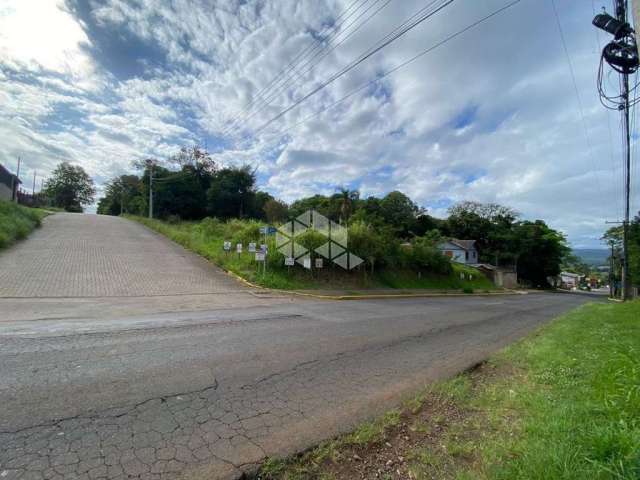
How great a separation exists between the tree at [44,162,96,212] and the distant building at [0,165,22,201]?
21342mm

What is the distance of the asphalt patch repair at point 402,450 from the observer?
7.44ft

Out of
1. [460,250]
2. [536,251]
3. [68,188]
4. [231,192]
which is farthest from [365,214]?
[68,188]

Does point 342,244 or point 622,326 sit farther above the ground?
point 342,244

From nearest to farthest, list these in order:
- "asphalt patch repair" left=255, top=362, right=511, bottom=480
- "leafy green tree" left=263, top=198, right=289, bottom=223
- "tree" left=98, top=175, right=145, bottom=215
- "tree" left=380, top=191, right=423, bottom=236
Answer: "asphalt patch repair" left=255, top=362, right=511, bottom=480, "leafy green tree" left=263, top=198, right=289, bottom=223, "tree" left=98, top=175, right=145, bottom=215, "tree" left=380, top=191, right=423, bottom=236

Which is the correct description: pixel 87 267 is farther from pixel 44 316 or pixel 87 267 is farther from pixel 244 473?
pixel 244 473

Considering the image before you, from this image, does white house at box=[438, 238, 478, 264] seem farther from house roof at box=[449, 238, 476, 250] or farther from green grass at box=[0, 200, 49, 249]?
green grass at box=[0, 200, 49, 249]

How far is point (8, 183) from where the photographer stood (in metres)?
39.7

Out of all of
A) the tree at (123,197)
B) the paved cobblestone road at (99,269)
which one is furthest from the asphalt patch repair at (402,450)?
the tree at (123,197)

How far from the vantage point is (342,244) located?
16.5 metres

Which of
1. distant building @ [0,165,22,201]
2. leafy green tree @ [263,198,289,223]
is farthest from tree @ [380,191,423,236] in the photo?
distant building @ [0,165,22,201]

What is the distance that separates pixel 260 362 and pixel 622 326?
9568 mm

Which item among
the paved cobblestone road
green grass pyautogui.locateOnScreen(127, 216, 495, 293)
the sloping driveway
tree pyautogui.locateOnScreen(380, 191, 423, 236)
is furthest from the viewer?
tree pyautogui.locateOnScreen(380, 191, 423, 236)

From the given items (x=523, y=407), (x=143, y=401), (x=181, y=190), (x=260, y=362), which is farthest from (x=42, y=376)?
(x=181, y=190)

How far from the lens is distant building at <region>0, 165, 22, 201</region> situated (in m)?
38.2
